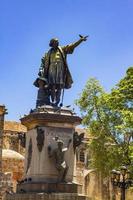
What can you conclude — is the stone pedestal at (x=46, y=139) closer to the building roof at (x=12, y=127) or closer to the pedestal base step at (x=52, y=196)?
the pedestal base step at (x=52, y=196)

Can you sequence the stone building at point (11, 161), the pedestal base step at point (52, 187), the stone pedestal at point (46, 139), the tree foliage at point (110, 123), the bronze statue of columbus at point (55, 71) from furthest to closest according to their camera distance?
the stone building at point (11, 161) → the tree foliage at point (110, 123) → the bronze statue of columbus at point (55, 71) → the stone pedestal at point (46, 139) → the pedestal base step at point (52, 187)

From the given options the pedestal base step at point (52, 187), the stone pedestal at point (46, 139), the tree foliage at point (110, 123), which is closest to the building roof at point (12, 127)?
the tree foliage at point (110, 123)

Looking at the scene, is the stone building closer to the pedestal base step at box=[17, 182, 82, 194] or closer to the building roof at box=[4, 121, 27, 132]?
the building roof at box=[4, 121, 27, 132]

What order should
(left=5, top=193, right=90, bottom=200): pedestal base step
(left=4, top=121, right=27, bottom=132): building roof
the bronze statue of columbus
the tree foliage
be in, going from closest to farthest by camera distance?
(left=5, top=193, right=90, bottom=200): pedestal base step < the bronze statue of columbus < the tree foliage < (left=4, top=121, right=27, bottom=132): building roof

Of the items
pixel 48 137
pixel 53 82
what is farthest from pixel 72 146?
pixel 53 82

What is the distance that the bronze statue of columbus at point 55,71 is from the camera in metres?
15.8

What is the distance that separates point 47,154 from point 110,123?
619 inches

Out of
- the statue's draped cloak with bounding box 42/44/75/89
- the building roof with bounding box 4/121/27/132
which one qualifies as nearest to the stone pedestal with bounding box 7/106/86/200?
the statue's draped cloak with bounding box 42/44/75/89

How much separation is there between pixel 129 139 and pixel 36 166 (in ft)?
49.0

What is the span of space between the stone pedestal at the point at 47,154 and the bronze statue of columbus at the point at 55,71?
0.69 m

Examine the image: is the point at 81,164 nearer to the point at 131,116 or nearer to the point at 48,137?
the point at 131,116

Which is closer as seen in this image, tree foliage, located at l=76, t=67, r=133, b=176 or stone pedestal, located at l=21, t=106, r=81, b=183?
stone pedestal, located at l=21, t=106, r=81, b=183

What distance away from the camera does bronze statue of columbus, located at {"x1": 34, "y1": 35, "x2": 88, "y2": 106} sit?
1578 cm

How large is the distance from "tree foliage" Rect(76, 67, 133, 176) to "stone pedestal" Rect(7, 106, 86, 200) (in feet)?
42.7
